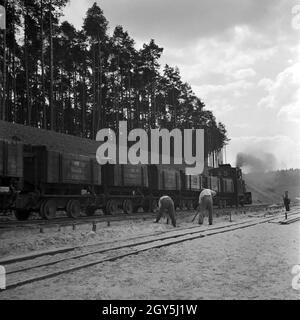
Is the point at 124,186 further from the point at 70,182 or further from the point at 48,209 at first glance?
the point at 48,209

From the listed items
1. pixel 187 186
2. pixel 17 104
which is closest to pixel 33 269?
pixel 187 186

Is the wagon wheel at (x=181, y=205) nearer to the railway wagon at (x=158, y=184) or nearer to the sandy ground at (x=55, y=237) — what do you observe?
the railway wagon at (x=158, y=184)

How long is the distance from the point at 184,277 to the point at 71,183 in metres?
11.5

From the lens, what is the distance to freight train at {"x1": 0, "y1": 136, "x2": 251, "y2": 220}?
43.6 ft

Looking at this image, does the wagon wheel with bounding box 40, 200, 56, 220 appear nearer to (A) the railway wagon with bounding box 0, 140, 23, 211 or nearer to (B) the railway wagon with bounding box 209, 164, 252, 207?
(A) the railway wagon with bounding box 0, 140, 23, 211

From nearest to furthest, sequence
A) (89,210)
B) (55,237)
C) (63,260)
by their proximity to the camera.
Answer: (63,260) → (55,237) → (89,210)

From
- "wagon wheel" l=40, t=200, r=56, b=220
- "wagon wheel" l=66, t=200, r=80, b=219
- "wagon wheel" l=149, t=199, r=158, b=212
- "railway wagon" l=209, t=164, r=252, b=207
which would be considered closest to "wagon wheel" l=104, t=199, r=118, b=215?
"wagon wheel" l=66, t=200, r=80, b=219

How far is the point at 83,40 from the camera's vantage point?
36625mm

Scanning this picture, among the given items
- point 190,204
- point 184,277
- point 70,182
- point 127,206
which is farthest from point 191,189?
point 184,277

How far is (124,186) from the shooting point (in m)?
20.2

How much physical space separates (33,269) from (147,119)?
147ft

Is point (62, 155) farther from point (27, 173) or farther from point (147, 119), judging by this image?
point (147, 119)

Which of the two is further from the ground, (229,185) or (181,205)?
(229,185)

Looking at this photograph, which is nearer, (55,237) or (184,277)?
(184,277)
